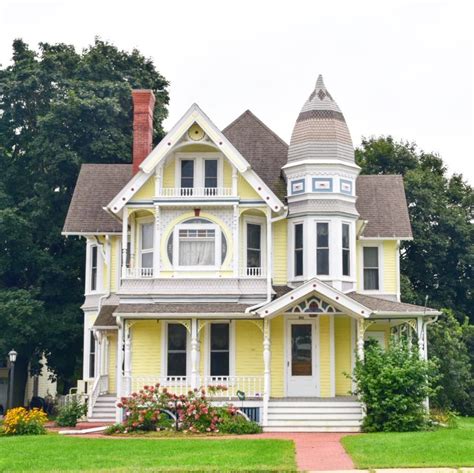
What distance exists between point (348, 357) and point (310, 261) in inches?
136

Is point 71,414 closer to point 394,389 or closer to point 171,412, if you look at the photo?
point 171,412

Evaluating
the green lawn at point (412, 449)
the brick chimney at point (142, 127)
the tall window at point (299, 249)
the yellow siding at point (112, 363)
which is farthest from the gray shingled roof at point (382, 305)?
the brick chimney at point (142, 127)

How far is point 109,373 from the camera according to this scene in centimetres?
3384

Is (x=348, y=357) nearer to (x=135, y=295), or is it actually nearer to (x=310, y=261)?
(x=310, y=261)

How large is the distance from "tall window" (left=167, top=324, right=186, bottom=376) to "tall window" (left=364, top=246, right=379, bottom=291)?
7073mm

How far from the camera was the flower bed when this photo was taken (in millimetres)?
27391

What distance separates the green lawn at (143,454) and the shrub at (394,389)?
4.35 meters

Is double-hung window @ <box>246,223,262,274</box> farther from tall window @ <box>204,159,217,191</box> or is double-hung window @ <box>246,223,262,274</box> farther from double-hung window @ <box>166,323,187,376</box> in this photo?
double-hung window @ <box>166,323,187,376</box>

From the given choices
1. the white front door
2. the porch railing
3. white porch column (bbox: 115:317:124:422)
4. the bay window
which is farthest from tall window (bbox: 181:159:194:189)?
the porch railing

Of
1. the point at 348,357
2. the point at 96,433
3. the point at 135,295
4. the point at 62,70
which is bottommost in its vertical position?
the point at 96,433

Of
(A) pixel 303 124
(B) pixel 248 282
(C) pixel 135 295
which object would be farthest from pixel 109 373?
(A) pixel 303 124

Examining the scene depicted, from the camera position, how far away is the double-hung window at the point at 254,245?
32.0m

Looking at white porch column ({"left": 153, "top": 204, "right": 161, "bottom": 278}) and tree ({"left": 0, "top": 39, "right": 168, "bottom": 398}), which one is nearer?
white porch column ({"left": 153, "top": 204, "right": 161, "bottom": 278})

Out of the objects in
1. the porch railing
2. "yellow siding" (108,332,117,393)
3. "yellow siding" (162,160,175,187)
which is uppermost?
"yellow siding" (162,160,175,187)
